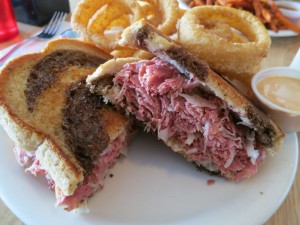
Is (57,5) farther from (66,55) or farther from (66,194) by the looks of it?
(66,194)

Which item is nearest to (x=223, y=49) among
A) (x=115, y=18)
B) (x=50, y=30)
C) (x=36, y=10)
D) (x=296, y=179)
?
(x=296, y=179)

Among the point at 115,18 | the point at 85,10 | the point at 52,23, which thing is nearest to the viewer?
the point at 85,10

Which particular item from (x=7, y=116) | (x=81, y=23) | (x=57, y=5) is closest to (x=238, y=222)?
(x=7, y=116)

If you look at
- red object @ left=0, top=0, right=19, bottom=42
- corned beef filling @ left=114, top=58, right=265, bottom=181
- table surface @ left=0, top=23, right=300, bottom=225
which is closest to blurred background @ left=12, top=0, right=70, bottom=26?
table surface @ left=0, top=23, right=300, bottom=225

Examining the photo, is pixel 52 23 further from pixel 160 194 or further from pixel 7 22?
pixel 160 194

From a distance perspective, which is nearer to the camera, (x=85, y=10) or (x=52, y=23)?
(x=85, y=10)

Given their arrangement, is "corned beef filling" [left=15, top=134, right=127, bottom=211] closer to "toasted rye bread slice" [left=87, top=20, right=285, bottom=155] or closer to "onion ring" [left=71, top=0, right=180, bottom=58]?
"toasted rye bread slice" [left=87, top=20, right=285, bottom=155]
